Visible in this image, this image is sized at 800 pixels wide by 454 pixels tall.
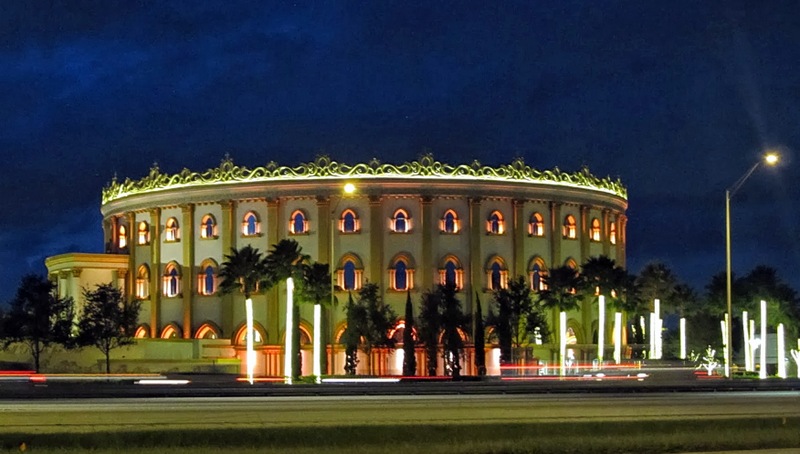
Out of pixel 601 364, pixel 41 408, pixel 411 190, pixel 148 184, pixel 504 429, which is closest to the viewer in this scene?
pixel 504 429

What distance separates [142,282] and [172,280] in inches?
132

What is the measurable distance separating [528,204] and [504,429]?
67.5 metres

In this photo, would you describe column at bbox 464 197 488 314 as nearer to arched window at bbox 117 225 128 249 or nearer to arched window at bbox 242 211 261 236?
arched window at bbox 242 211 261 236

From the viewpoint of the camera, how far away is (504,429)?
2214 cm

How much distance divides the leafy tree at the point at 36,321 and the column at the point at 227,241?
11.5 m

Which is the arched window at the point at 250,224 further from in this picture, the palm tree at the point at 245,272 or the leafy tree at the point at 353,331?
the palm tree at the point at 245,272

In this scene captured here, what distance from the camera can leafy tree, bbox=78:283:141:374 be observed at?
245 ft

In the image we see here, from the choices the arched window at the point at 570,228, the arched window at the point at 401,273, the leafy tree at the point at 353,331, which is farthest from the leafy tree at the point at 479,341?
the arched window at the point at 570,228

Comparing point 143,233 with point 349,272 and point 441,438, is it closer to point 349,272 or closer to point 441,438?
point 349,272

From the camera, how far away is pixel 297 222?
86.6m

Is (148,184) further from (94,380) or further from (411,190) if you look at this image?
(94,380)

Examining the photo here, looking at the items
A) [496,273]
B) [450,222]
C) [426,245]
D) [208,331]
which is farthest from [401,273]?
[208,331]

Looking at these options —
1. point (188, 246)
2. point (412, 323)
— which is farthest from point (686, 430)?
point (188, 246)

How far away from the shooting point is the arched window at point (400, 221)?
282ft
